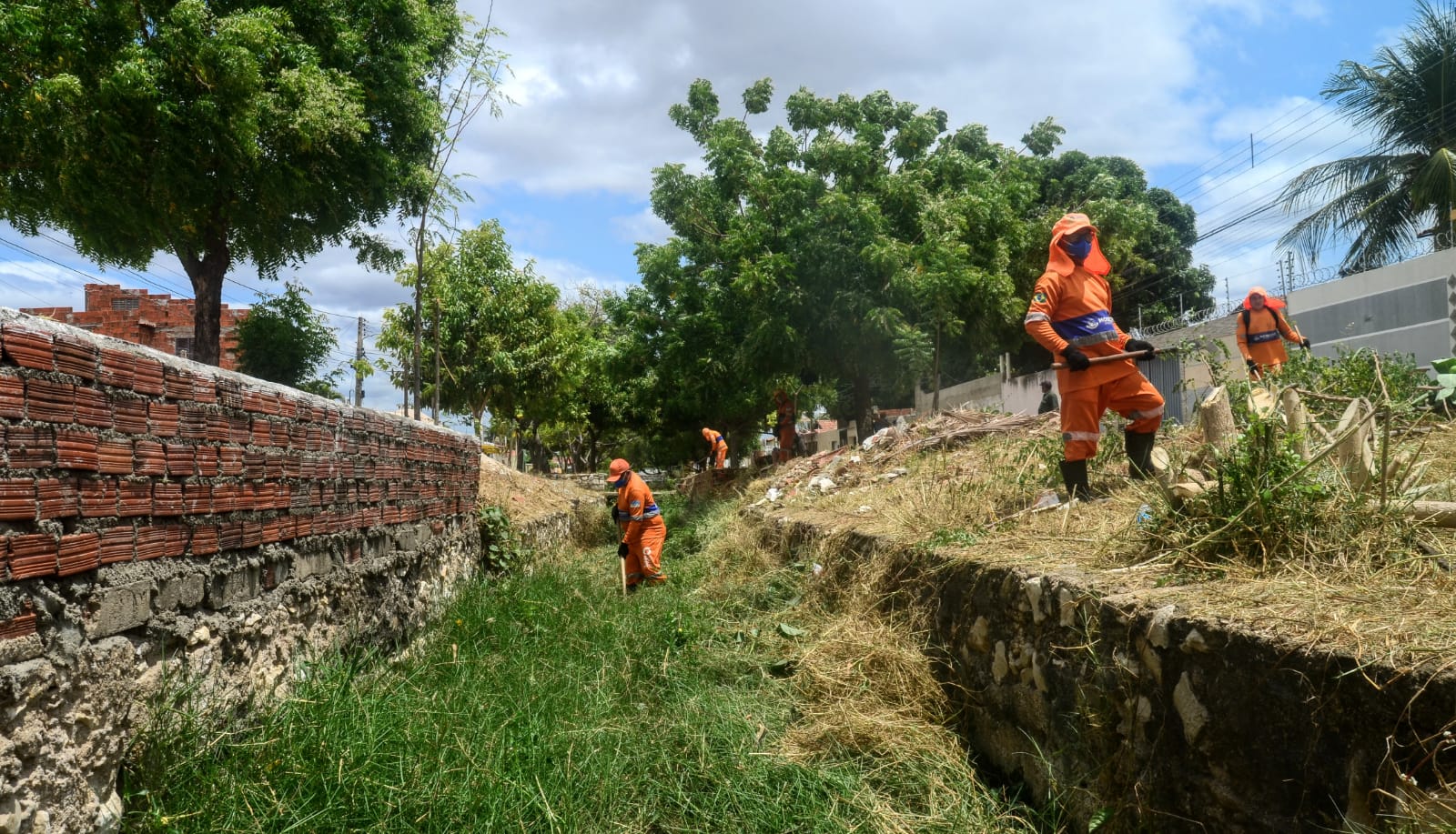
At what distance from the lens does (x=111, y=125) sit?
11672 mm

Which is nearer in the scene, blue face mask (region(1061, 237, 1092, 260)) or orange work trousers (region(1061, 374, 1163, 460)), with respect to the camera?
orange work trousers (region(1061, 374, 1163, 460))

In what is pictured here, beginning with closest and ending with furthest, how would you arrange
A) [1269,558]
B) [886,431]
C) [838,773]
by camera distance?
1. [1269,558]
2. [838,773]
3. [886,431]

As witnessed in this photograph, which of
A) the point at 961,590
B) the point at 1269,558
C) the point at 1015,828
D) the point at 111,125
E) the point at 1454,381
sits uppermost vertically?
the point at 111,125

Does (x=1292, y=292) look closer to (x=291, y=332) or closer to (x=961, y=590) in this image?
(x=961, y=590)

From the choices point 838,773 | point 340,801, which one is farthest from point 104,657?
point 838,773

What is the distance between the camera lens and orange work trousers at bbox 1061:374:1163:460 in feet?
16.7

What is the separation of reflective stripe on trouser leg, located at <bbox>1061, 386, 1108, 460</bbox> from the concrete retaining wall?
4.57 ft

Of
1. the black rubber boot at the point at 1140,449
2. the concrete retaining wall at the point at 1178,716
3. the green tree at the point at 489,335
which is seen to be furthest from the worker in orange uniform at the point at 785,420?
the concrete retaining wall at the point at 1178,716

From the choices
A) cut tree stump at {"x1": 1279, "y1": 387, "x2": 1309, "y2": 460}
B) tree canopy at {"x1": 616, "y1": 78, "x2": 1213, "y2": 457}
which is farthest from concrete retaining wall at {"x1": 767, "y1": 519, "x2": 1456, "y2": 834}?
tree canopy at {"x1": 616, "y1": 78, "x2": 1213, "y2": 457}

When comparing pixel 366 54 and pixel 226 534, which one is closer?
pixel 226 534

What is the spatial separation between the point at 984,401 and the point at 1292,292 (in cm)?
812

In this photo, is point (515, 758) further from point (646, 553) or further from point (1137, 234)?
point (1137, 234)

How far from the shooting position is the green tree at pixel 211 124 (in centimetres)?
1162

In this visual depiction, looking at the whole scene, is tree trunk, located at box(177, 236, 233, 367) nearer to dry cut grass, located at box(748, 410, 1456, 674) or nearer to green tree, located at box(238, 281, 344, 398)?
green tree, located at box(238, 281, 344, 398)
